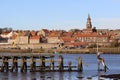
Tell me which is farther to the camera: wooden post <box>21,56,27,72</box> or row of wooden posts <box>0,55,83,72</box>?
wooden post <box>21,56,27,72</box>

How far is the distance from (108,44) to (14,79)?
151735mm

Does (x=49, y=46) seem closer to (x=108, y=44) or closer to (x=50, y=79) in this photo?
(x=108, y=44)

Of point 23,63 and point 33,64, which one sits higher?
Result: point 23,63

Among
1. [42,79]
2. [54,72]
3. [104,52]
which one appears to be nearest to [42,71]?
[54,72]

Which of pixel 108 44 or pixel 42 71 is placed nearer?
pixel 42 71

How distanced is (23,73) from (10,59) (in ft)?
18.1

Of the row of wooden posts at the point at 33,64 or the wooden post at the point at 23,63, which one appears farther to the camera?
the wooden post at the point at 23,63

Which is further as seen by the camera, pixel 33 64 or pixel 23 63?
pixel 33 64

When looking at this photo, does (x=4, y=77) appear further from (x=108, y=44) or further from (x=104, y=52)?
(x=108, y=44)

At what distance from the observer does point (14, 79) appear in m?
47.6

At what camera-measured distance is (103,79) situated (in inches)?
1779

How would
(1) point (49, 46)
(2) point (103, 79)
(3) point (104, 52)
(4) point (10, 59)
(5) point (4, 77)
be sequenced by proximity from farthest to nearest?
(1) point (49, 46) < (3) point (104, 52) < (4) point (10, 59) < (5) point (4, 77) < (2) point (103, 79)

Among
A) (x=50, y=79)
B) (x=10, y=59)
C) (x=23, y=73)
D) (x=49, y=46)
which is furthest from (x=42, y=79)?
(x=49, y=46)

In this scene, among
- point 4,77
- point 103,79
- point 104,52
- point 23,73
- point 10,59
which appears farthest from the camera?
point 104,52
